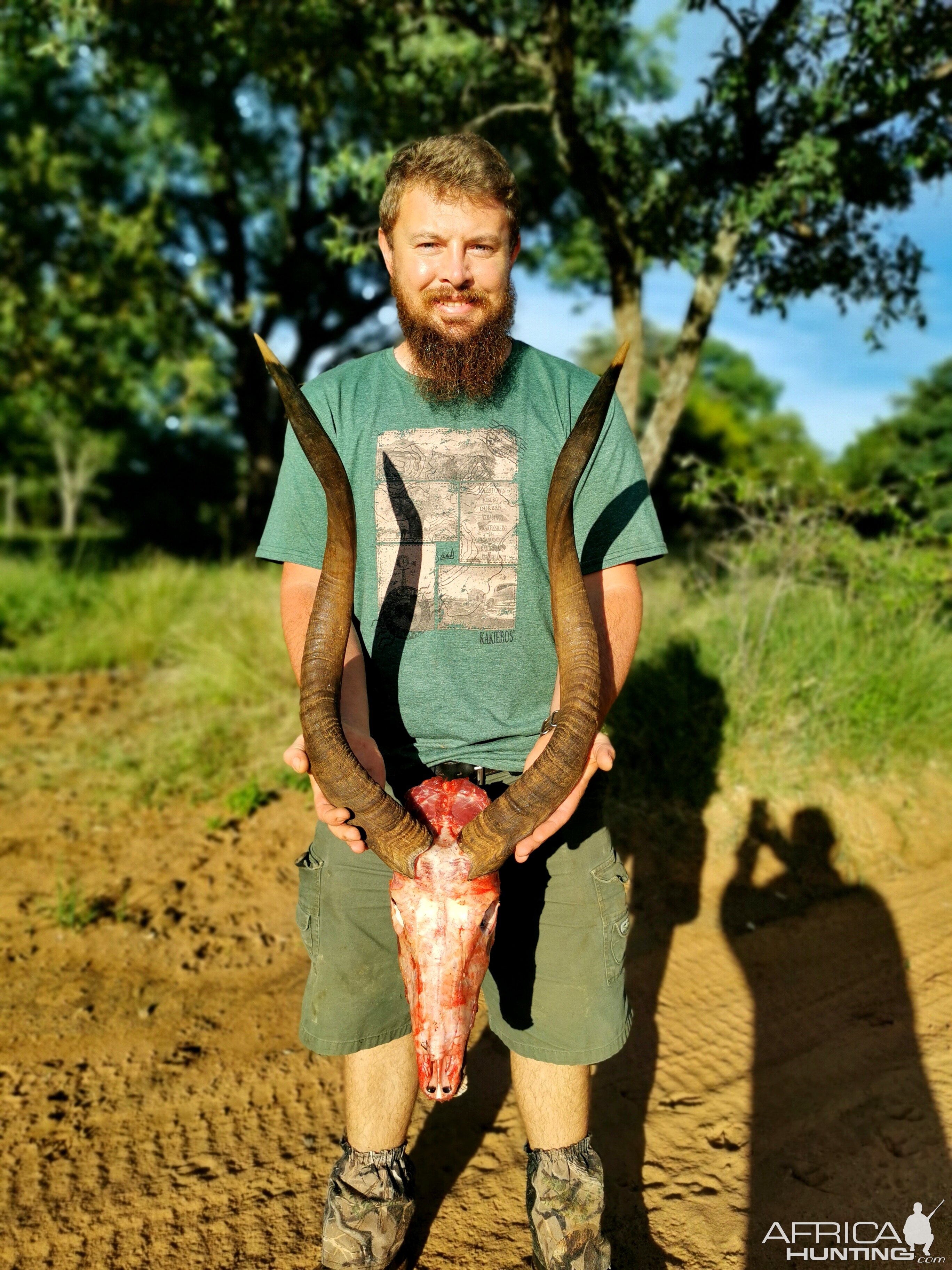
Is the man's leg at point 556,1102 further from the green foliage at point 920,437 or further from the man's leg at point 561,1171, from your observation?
the green foliage at point 920,437

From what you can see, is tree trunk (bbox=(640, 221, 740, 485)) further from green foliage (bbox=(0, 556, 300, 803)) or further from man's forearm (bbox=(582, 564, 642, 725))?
man's forearm (bbox=(582, 564, 642, 725))

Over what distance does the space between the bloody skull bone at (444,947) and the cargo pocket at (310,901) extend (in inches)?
17.5

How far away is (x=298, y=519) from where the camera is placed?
2574mm

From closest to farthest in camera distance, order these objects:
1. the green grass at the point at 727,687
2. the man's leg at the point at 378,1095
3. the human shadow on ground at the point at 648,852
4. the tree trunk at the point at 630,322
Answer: the man's leg at the point at 378,1095 < the human shadow on ground at the point at 648,852 < the green grass at the point at 727,687 < the tree trunk at the point at 630,322

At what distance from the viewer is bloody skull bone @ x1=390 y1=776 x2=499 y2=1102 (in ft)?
7.30

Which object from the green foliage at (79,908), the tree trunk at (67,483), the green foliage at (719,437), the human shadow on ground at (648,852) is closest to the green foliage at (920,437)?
the green foliage at (719,437)

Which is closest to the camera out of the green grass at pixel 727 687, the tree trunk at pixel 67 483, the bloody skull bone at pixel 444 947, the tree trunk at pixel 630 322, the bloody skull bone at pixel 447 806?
the bloody skull bone at pixel 447 806

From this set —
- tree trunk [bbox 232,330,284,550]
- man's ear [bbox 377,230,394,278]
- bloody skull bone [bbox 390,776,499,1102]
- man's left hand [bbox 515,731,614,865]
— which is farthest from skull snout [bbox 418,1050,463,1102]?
tree trunk [bbox 232,330,284,550]

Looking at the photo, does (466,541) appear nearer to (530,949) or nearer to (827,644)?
(530,949)

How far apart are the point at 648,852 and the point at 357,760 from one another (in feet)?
12.0

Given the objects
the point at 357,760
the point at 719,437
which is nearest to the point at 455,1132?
the point at 357,760

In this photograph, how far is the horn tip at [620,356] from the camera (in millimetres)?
1979

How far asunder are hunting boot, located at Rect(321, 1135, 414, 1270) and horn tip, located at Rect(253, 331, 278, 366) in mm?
2291

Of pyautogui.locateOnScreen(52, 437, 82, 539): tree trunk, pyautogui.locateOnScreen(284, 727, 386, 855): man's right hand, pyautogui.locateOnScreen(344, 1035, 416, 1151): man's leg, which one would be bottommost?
pyautogui.locateOnScreen(344, 1035, 416, 1151): man's leg
